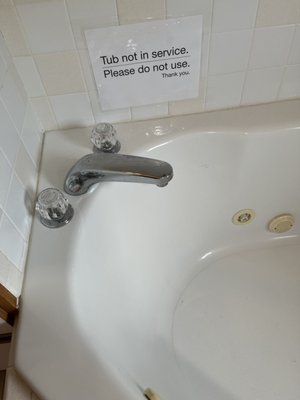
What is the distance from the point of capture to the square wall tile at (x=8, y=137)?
0.57 m

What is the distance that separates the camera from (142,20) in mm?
615

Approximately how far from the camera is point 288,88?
2.61ft

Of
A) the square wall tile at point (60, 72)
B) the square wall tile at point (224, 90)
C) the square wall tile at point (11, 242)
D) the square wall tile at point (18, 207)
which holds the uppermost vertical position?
the square wall tile at point (224, 90)

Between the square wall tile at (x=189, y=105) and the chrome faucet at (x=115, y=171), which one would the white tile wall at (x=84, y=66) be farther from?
the chrome faucet at (x=115, y=171)

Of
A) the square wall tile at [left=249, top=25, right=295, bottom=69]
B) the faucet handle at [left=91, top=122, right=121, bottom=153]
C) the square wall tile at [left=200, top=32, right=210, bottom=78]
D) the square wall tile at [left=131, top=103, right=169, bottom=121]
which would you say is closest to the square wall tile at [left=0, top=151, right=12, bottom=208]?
the faucet handle at [left=91, top=122, right=121, bottom=153]

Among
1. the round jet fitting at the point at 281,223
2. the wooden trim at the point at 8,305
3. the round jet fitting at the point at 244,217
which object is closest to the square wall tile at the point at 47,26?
the wooden trim at the point at 8,305

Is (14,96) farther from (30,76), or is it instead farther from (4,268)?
(4,268)

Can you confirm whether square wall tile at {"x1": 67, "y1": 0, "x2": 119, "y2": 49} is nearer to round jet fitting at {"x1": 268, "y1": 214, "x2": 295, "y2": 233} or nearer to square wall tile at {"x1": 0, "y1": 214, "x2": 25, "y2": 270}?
square wall tile at {"x1": 0, "y1": 214, "x2": 25, "y2": 270}

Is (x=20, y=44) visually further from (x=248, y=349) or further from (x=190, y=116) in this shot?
(x=248, y=349)

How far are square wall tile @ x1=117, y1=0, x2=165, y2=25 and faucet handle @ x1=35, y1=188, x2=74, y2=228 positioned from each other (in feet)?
1.16

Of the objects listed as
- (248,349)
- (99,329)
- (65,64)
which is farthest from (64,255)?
(248,349)

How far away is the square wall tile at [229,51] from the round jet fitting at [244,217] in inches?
16.1

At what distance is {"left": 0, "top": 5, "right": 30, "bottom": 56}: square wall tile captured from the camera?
57cm

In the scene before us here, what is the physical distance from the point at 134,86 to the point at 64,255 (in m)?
0.40
